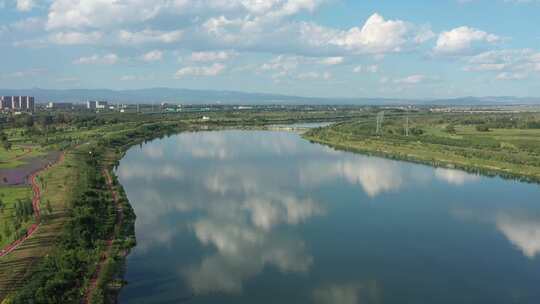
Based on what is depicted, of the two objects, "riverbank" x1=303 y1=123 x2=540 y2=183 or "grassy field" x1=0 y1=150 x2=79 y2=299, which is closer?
"grassy field" x1=0 y1=150 x2=79 y2=299

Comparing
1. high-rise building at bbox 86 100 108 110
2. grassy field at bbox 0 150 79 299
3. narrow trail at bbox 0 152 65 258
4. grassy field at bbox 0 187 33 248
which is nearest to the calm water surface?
grassy field at bbox 0 150 79 299

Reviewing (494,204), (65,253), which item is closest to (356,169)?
(494,204)

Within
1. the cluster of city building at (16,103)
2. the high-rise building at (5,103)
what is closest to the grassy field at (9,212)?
the cluster of city building at (16,103)

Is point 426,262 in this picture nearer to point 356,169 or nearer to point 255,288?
point 255,288

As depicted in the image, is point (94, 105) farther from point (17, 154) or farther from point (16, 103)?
point (17, 154)

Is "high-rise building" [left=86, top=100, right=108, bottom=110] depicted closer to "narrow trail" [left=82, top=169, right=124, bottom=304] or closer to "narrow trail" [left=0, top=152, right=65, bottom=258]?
"narrow trail" [left=0, top=152, right=65, bottom=258]

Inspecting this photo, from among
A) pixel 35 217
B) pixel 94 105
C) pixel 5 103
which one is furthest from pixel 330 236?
pixel 94 105

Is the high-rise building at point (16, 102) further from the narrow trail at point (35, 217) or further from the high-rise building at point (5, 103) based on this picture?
the narrow trail at point (35, 217)
